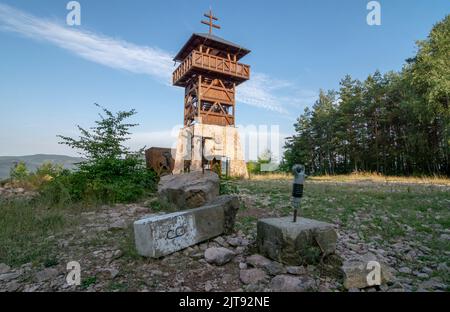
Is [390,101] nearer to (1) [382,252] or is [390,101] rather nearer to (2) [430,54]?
(2) [430,54]

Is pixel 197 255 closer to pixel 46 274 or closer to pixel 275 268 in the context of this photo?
pixel 275 268

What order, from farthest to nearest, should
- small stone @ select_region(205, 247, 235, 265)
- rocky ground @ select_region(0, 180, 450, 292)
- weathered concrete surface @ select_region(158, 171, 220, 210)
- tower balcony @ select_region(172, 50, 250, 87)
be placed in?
tower balcony @ select_region(172, 50, 250, 87)
weathered concrete surface @ select_region(158, 171, 220, 210)
small stone @ select_region(205, 247, 235, 265)
rocky ground @ select_region(0, 180, 450, 292)

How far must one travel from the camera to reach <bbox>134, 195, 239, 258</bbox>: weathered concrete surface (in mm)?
2479

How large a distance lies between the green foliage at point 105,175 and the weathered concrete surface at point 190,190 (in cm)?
142

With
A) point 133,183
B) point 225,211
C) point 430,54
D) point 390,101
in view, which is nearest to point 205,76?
point 133,183

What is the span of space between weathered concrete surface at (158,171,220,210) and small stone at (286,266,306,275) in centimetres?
222

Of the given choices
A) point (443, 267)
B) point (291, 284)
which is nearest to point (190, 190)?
point (291, 284)

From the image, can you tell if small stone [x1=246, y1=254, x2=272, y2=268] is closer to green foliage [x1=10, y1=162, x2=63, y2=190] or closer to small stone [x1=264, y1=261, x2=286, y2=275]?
small stone [x1=264, y1=261, x2=286, y2=275]

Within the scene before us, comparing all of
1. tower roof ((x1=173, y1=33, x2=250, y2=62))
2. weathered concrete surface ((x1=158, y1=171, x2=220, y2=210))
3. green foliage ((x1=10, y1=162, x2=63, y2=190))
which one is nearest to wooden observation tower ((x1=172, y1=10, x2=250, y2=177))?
tower roof ((x1=173, y1=33, x2=250, y2=62))

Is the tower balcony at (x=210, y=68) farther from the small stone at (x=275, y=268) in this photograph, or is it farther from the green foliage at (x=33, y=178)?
the small stone at (x=275, y=268)

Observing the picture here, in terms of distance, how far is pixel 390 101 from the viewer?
25.0 m

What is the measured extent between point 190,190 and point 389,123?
28.4 meters

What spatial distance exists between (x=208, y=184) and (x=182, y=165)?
12.2m

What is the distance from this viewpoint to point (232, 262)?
8.21ft
